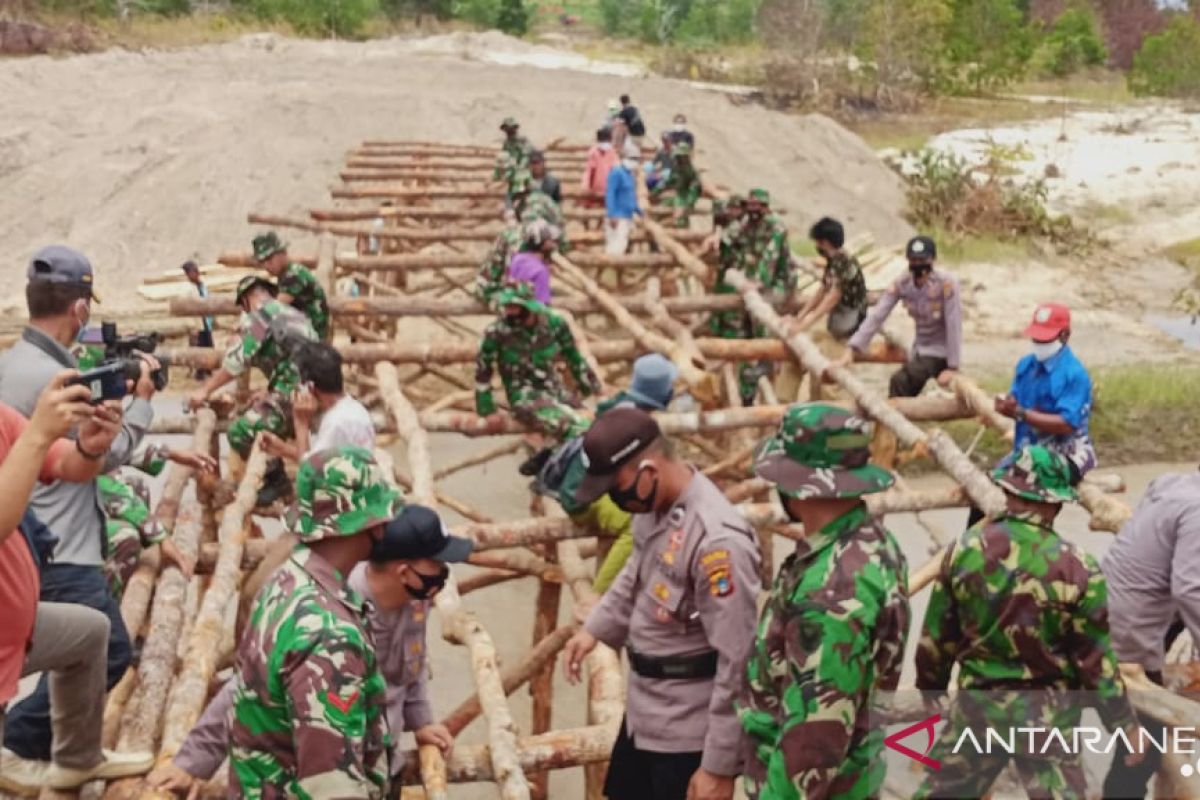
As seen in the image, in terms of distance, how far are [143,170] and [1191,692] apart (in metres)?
20.9

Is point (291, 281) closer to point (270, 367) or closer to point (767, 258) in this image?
point (270, 367)

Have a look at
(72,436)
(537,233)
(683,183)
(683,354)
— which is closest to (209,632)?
(72,436)

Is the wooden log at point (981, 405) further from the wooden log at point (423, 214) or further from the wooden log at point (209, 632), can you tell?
the wooden log at point (423, 214)

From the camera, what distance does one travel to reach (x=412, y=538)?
317 cm

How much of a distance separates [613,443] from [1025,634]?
140 cm

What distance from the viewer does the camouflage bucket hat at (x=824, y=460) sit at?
2.92m

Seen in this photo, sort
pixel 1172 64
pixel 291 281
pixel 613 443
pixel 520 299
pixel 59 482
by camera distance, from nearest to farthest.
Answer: pixel 613 443, pixel 59 482, pixel 520 299, pixel 291 281, pixel 1172 64

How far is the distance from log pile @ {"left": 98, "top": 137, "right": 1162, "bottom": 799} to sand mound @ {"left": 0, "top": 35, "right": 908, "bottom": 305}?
9032 millimetres

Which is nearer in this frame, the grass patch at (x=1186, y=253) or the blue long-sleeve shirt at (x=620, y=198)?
the blue long-sleeve shirt at (x=620, y=198)

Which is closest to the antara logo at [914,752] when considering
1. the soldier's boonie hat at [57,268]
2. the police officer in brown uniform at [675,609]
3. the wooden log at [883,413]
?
the police officer in brown uniform at [675,609]

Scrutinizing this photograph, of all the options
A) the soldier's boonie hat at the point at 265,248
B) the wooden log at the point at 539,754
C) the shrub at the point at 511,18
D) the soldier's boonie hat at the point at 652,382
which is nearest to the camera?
the wooden log at the point at 539,754

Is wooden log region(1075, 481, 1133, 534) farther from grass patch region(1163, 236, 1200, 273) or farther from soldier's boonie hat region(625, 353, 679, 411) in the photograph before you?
grass patch region(1163, 236, 1200, 273)

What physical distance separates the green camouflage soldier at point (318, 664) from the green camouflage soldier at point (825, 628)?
3.34 ft

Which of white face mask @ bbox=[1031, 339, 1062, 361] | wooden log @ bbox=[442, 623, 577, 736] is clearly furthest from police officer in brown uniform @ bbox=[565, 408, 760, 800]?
white face mask @ bbox=[1031, 339, 1062, 361]
